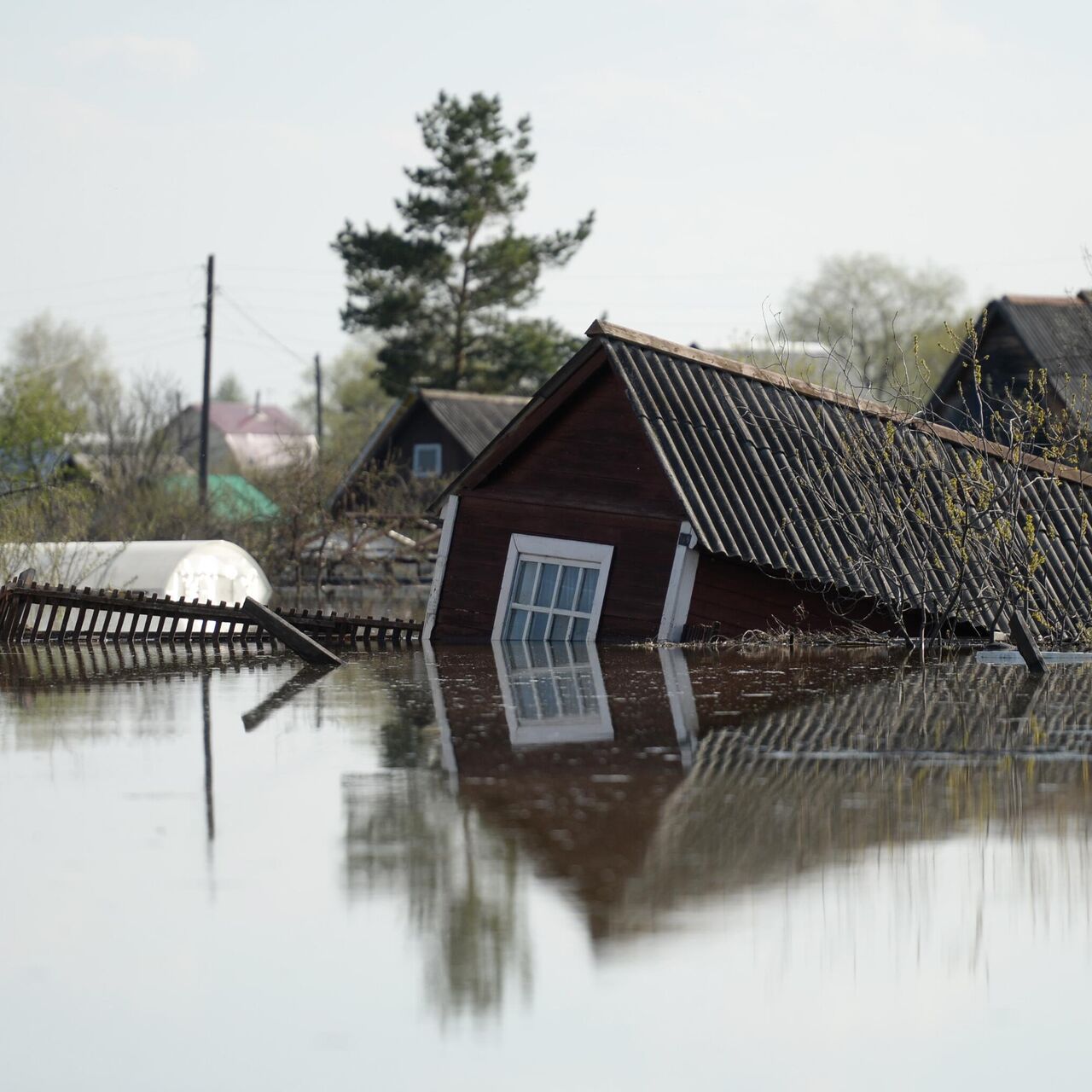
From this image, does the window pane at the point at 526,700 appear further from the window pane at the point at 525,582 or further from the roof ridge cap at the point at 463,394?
the roof ridge cap at the point at 463,394

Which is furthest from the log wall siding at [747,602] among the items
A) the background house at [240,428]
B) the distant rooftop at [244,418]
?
the distant rooftop at [244,418]

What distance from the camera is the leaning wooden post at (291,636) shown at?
55.2ft

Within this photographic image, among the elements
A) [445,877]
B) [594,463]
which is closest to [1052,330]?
[594,463]

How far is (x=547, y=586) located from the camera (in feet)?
64.0

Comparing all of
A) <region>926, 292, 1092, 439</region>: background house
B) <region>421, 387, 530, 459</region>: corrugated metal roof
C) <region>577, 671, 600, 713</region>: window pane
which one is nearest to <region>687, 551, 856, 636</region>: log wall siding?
<region>577, 671, 600, 713</region>: window pane

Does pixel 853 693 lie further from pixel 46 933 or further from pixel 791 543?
pixel 46 933

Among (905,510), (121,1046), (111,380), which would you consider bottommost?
(121,1046)

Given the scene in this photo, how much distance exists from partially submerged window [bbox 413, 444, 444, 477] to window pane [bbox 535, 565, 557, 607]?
109 feet

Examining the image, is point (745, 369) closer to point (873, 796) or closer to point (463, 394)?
point (873, 796)

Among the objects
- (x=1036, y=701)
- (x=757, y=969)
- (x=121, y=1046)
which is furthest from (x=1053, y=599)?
(x=121, y=1046)

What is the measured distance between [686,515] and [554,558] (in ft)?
7.00

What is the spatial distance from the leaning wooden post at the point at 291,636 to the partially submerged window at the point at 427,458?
35488mm

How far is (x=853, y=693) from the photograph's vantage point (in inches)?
534

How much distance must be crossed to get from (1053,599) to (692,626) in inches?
158
